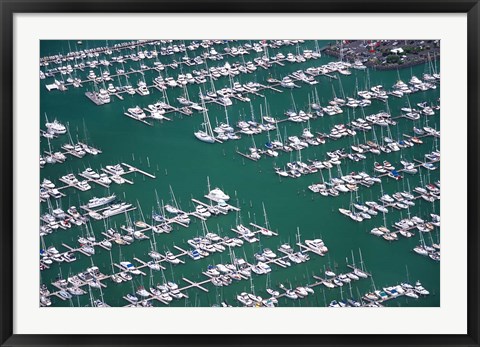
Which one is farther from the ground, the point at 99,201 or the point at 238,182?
the point at 238,182

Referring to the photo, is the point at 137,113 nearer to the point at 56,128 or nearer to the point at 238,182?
the point at 56,128

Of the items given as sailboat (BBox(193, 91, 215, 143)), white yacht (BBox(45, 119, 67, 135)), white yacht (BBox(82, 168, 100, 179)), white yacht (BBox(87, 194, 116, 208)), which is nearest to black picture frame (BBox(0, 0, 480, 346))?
white yacht (BBox(45, 119, 67, 135))

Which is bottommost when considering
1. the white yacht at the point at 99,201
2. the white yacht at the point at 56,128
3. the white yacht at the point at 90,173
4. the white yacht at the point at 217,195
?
the white yacht at the point at 99,201

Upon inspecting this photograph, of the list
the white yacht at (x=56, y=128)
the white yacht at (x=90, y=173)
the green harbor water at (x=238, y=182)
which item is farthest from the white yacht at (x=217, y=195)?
the white yacht at (x=56, y=128)

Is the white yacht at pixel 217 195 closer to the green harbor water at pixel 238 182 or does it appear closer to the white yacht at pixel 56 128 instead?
the green harbor water at pixel 238 182
